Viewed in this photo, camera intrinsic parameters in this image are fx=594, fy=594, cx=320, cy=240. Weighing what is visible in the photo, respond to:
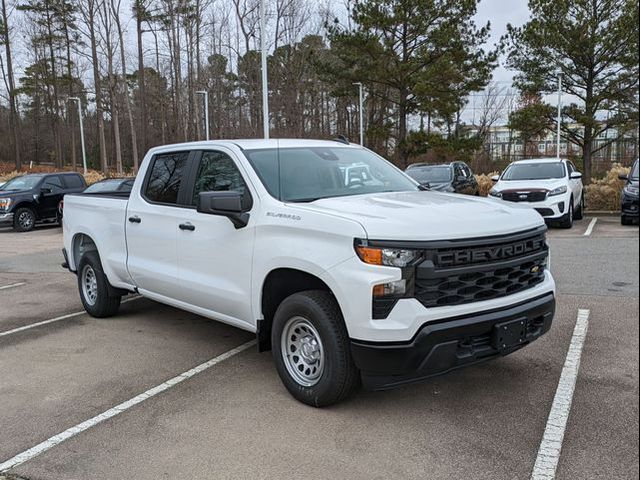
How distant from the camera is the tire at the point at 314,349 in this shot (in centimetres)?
392

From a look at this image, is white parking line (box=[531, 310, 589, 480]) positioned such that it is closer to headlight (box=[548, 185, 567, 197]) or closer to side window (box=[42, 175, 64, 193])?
headlight (box=[548, 185, 567, 197])

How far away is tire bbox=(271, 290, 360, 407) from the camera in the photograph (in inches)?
154

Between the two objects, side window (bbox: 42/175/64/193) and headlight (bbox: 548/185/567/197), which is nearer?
headlight (bbox: 548/185/567/197)

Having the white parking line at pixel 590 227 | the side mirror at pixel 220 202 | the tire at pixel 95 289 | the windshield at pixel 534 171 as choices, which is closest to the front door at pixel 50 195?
the tire at pixel 95 289

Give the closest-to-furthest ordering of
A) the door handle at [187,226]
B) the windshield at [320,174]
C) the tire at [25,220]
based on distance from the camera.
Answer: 1. the windshield at [320,174]
2. the door handle at [187,226]
3. the tire at [25,220]

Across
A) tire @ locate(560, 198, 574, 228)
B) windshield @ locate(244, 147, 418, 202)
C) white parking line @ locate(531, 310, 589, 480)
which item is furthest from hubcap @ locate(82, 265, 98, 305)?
tire @ locate(560, 198, 574, 228)

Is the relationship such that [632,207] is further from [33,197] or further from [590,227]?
[33,197]

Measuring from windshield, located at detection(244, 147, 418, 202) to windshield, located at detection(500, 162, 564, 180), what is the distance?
35.8ft

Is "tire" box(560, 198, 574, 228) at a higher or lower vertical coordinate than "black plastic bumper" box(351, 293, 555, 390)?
lower

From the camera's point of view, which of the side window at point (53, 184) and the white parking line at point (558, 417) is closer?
the white parking line at point (558, 417)

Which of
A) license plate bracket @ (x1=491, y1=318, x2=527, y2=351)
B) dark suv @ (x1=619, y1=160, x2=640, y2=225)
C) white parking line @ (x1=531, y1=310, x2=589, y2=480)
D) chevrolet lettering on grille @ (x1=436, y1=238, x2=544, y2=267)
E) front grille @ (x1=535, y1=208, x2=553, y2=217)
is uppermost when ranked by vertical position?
dark suv @ (x1=619, y1=160, x2=640, y2=225)

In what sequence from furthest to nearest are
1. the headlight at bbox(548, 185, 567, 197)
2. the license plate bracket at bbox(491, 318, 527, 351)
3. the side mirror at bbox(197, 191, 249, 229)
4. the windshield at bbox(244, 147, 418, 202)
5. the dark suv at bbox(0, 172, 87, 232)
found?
the dark suv at bbox(0, 172, 87, 232), the headlight at bbox(548, 185, 567, 197), the windshield at bbox(244, 147, 418, 202), the side mirror at bbox(197, 191, 249, 229), the license plate bracket at bbox(491, 318, 527, 351)

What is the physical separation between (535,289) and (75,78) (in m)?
54.0

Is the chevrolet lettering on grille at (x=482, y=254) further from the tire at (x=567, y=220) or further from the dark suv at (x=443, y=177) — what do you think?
the dark suv at (x=443, y=177)
